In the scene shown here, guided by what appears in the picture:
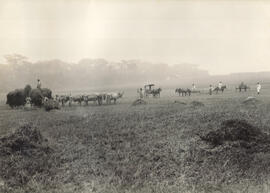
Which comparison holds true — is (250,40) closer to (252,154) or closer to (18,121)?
(252,154)

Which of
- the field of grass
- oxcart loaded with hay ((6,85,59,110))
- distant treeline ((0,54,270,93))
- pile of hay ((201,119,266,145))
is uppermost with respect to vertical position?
distant treeline ((0,54,270,93))

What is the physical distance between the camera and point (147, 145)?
12.0 m

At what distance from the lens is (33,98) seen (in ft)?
74.4

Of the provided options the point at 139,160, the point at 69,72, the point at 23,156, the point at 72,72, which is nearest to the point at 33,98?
the point at 69,72

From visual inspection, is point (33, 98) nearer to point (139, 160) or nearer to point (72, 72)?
point (72, 72)

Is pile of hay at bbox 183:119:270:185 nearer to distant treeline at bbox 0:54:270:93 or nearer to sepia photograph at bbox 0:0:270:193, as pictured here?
sepia photograph at bbox 0:0:270:193

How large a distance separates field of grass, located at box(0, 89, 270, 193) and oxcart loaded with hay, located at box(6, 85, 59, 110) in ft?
22.0

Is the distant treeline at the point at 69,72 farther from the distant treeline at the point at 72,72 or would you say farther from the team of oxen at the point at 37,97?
the team of oxen at the point at 37,97

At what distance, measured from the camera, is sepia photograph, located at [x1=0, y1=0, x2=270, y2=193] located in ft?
32.1

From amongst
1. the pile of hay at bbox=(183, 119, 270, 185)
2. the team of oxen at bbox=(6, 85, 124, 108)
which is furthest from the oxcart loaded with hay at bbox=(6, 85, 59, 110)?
the pile of hay at bbox=(183, 119, 270, 185)

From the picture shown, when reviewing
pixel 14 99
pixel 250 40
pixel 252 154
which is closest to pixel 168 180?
pixel 252 154

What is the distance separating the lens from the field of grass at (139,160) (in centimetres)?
934

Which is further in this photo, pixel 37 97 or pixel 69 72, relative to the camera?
pixel 37 97

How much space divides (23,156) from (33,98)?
39.5 feet
